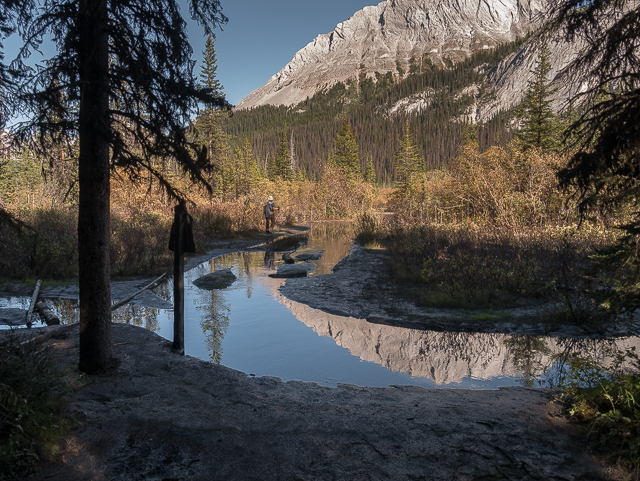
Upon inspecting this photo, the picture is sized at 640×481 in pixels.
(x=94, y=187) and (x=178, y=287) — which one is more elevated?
(x=94, y=187)

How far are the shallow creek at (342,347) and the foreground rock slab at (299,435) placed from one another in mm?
1099

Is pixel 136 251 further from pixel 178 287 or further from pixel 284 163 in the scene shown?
pixel 284 163

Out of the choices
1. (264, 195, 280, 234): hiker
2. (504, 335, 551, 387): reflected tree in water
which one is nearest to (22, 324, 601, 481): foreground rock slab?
(504, 335, 551, 387): reflected tree in water

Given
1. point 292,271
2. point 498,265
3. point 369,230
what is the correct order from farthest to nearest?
1. point 369,230
2. point 292,271
3. point 498,265

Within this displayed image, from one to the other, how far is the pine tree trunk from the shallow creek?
2142 mm

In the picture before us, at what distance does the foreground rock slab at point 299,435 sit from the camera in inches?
122

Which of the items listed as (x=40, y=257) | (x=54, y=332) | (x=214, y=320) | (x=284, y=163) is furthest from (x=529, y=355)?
(x=284, y=163)

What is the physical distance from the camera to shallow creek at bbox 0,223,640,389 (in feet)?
19.7

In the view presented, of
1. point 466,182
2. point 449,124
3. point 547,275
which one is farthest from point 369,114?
point 547,275

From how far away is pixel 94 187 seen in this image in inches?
174

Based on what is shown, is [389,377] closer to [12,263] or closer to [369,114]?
[12,263]

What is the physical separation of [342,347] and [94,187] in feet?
14.8

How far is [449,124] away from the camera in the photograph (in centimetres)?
12588

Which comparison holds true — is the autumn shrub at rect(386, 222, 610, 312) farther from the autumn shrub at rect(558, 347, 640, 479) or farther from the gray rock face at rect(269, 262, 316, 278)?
the autumn shrub at rect(558, 347, 640, 479)
